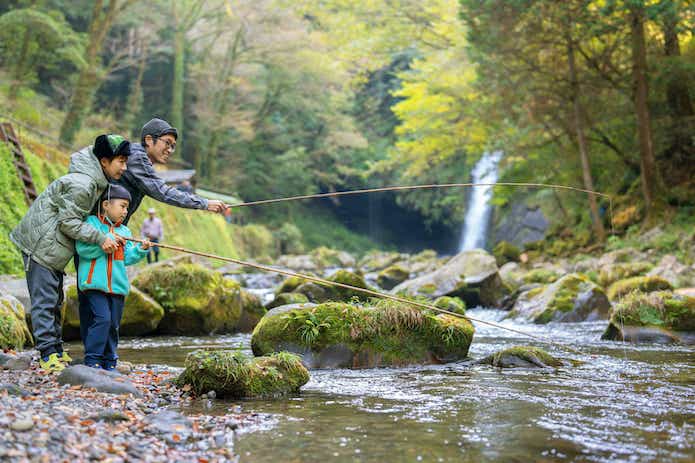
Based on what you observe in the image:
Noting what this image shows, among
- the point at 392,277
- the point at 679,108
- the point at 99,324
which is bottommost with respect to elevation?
the point at 392,277

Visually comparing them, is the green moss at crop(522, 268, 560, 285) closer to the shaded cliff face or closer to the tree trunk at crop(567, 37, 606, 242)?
the tree trunk at crop(567, 37, 606, 242)

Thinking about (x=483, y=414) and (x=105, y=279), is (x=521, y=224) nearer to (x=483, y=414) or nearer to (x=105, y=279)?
(x=483, y=414)

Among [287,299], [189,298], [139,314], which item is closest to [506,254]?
[287,299]

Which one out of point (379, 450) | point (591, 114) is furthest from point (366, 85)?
point (379, 450)

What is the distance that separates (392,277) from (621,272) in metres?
6.67

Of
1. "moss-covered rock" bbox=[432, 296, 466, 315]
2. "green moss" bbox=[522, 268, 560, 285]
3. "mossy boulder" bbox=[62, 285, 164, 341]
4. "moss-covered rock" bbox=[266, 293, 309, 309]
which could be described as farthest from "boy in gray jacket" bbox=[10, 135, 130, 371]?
"green moss" bbox=[522, 268, 560, 285]

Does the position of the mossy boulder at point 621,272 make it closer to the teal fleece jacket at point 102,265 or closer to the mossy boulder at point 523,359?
the mossy boulder at point 523,359

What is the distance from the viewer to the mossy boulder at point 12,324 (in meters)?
5.48

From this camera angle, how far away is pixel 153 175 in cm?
488

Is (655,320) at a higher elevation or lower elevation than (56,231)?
lower

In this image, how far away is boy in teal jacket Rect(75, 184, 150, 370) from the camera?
14.6ft

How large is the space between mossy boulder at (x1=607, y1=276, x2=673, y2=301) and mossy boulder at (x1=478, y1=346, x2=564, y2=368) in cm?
386

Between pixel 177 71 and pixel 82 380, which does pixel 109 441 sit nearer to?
pixel 82 380

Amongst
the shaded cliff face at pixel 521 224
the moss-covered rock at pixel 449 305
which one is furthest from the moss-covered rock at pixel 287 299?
the shaded cliff face at pixel 521 224
